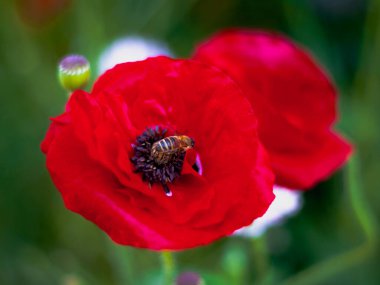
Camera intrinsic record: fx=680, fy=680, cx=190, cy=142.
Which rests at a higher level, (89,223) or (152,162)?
(89,223)

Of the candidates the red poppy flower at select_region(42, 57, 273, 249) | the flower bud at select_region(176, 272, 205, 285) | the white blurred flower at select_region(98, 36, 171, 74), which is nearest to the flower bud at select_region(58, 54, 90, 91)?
the red poppy flower at select_region(42, 57, 273, 249)

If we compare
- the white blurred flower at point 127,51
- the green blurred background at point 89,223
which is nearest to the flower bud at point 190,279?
the green blurred background at point 89,223

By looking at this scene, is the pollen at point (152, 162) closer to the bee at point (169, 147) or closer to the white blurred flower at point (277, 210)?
the bee at point (169, 147)

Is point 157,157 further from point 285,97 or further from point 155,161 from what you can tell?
point 285,97

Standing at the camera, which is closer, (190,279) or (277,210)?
(190,279)

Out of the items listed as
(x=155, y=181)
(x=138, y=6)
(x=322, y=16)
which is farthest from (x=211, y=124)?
(x=322, y=16)

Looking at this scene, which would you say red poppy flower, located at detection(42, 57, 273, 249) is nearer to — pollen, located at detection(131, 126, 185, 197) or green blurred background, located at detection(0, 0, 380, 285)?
pollen, located at detection(131, 126, 185, 197)

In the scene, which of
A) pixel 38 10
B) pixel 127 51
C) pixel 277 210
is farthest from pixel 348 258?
pixel 38 10
